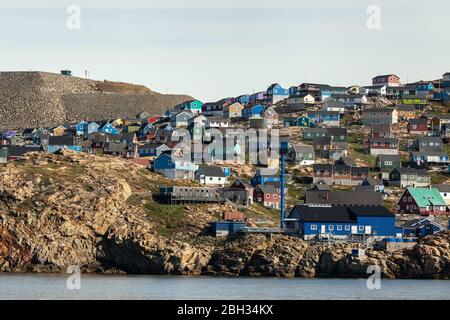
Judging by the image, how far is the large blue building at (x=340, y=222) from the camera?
9412cm

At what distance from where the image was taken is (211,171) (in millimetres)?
119250

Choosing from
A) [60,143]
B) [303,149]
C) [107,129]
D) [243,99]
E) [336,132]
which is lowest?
[303,149]

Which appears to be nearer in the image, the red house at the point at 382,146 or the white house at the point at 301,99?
the red house at the point at 382,146

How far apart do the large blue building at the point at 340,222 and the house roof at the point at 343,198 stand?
8.59 meters

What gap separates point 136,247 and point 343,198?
30309 millimetres

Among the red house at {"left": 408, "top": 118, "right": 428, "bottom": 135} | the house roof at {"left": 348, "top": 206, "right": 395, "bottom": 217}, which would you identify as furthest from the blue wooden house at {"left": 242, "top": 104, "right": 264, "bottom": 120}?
the house roof at {"left": 348, "top": 206, "right": 395, "bottom": 217}

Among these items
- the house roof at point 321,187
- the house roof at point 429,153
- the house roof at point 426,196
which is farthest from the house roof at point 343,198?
the house roof at point 429,153

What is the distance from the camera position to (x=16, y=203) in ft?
294

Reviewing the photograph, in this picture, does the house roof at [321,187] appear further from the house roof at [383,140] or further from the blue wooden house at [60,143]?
the blue wooden house at [60,143]

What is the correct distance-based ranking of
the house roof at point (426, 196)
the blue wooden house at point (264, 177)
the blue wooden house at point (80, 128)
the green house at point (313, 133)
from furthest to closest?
the blue wooden house at point (80, 128), the green house at point (313, 133), the blue wooden house at point (264, 177), the house roof at point (426, 196)

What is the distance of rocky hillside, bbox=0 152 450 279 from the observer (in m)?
86.6

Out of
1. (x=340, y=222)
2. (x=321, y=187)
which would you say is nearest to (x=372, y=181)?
(x=321, y=187)

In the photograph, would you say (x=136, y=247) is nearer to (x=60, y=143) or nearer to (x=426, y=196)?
(x=426, y=196)

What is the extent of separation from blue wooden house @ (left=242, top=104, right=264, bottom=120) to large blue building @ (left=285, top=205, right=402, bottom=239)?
6440cm
